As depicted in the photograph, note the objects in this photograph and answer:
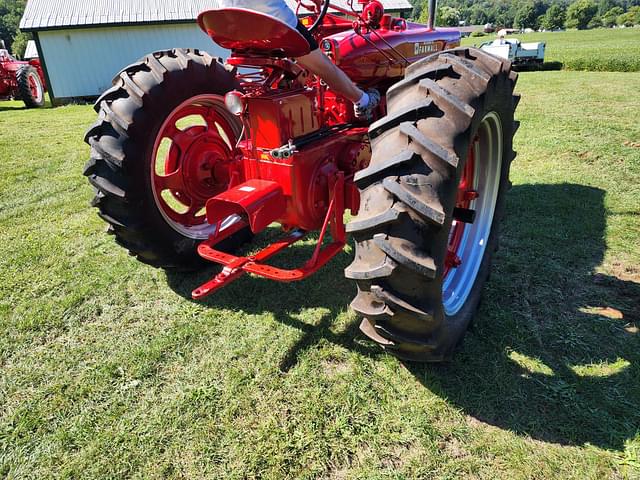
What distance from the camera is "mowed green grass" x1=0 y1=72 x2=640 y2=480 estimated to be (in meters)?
2.18

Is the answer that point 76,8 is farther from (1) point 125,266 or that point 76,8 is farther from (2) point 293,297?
(2) point 293,297

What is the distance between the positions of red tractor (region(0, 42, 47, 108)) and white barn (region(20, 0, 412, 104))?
122 centimetres

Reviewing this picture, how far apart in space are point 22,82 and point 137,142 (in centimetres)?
1629

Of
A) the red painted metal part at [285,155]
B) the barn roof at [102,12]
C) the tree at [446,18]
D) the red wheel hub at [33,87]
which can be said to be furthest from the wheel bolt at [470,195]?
the tree at [446,18]

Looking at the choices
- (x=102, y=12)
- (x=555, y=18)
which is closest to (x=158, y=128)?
(x=102, y=12)

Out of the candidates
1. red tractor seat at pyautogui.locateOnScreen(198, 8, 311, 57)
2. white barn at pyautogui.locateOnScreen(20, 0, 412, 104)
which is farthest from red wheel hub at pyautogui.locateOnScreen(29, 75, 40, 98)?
red tractor seat at pyautogui.locateOnScreen(198, 8, 311, 57)

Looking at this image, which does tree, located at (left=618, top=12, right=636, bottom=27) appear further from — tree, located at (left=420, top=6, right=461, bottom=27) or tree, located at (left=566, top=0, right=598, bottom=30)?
tree, located at (left=420, top=6, right=461, bottom=27)

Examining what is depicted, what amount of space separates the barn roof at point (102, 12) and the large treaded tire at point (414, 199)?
60.9 feet

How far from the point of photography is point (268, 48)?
2486 mm

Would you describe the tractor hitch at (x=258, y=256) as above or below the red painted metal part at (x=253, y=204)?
below

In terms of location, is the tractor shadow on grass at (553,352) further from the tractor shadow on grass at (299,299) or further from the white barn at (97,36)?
the white barn at (97,36)

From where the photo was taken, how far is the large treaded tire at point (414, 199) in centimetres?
200

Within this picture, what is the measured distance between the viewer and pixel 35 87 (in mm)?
16688

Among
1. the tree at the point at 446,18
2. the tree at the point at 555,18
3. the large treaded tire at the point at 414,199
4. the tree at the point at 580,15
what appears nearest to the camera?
the large treaded tire at the point at 414,199
